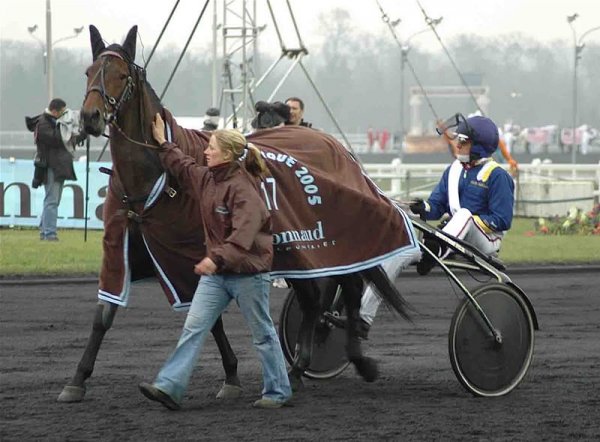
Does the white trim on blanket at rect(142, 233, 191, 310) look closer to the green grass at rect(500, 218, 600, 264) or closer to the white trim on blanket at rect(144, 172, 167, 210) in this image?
the white trim on blanket at rect(144, 172, 167, 210)

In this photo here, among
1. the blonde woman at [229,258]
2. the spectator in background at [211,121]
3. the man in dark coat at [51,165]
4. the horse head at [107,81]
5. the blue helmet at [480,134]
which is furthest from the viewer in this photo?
the man in dark coat at [51,165]

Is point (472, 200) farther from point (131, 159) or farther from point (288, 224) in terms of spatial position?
point (131, 159)

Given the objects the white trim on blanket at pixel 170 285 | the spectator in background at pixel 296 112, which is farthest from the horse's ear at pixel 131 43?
the spectator in background at pixel 296 112

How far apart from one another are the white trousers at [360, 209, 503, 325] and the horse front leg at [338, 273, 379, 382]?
6 centimetres

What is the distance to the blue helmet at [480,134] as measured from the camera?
8.48 m

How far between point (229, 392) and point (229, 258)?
3.58 ft

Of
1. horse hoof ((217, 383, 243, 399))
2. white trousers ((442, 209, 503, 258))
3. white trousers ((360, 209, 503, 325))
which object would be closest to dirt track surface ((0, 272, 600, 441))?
horse hoof ((217, 383, 243, 399))

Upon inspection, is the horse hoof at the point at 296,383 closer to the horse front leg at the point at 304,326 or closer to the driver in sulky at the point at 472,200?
the horse front leg at the point at 304,326

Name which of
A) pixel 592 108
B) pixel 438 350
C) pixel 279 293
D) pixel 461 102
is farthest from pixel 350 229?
pixel 461 102

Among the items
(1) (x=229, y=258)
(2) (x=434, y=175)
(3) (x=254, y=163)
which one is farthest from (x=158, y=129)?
(2) (x=434, y=175)

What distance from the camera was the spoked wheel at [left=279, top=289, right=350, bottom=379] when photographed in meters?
8.52

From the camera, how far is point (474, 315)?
26.0ft

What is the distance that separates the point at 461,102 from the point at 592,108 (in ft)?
39.3

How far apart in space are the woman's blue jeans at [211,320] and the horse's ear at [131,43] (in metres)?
1.39
